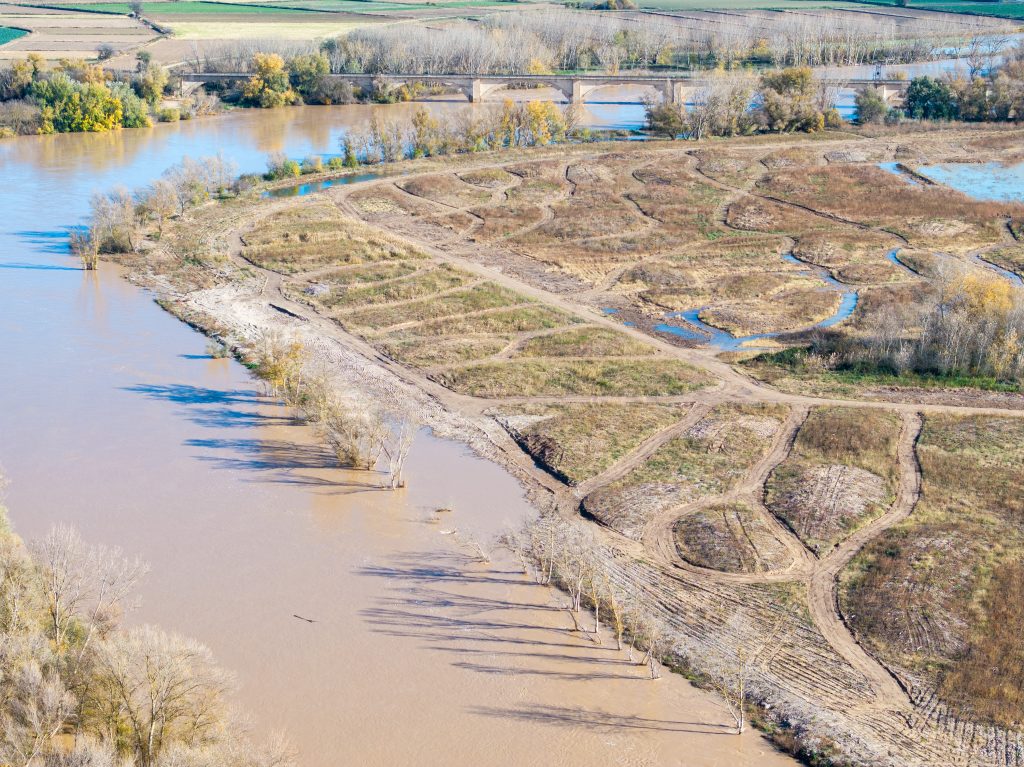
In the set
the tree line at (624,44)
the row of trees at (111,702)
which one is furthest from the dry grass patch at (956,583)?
the tree line at (624,44)

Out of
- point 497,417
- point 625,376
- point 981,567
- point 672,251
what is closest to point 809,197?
point 672,251

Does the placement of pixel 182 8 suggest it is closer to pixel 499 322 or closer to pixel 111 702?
pixel 499 322

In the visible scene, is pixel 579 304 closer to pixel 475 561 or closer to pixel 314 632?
pixel 475 561

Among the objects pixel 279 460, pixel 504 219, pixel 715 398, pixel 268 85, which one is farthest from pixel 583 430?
pixel 268 85

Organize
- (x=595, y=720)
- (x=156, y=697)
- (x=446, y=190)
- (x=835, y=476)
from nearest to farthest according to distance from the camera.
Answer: (x=156, y=697) → (x=595, y=720) → (x=835, y=476) → (x=446, y=190)

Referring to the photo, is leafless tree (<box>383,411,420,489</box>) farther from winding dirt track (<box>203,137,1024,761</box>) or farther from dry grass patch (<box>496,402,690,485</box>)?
dry grass patch (<box>496,402,690,485</box>)

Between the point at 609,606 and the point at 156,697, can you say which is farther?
the point at 609,606

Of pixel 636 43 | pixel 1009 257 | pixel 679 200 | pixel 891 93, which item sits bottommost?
pixel 1009 257
